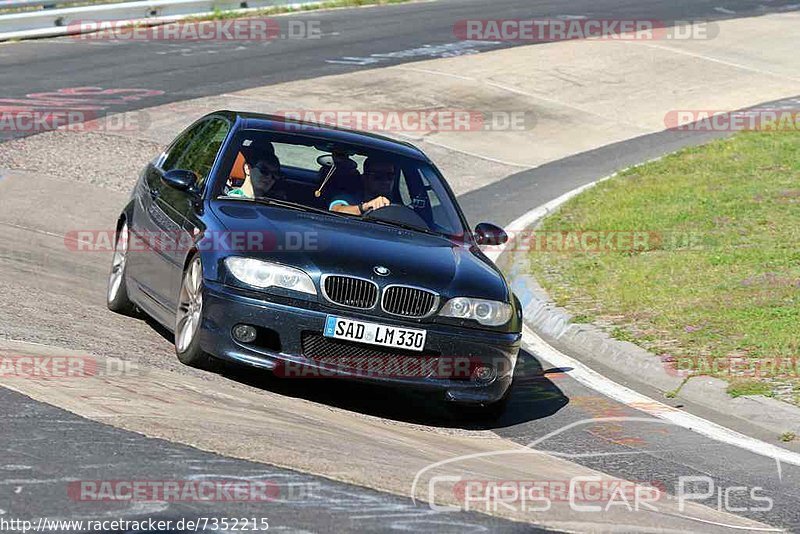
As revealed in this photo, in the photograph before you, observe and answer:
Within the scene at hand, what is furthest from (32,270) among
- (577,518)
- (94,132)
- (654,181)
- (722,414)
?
(654,181)

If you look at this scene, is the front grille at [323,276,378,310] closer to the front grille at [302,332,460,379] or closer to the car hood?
the car hood

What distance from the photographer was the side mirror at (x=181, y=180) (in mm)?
9039

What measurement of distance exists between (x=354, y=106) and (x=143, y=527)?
53.4ft

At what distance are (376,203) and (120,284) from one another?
2.02 meters

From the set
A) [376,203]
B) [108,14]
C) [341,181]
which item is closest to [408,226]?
[376,203]

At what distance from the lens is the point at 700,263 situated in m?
12.5

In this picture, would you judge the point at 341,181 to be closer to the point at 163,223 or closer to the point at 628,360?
the point at 163,223

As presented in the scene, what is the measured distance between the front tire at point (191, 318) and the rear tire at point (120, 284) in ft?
4.89

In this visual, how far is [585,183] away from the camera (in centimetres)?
1806

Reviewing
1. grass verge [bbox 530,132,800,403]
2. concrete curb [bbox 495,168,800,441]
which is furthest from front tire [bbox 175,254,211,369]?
grass verge [bbox 530,132,800,403]

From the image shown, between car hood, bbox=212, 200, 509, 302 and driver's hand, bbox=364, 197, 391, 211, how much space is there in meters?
0.34

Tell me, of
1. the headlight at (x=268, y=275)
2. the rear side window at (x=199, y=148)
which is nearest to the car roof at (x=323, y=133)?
the rear side window at (x=199, y=148)

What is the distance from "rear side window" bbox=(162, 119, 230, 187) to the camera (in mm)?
9469

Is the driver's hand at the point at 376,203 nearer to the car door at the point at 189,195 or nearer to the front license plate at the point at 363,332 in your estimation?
the car door at the point at 189,195
